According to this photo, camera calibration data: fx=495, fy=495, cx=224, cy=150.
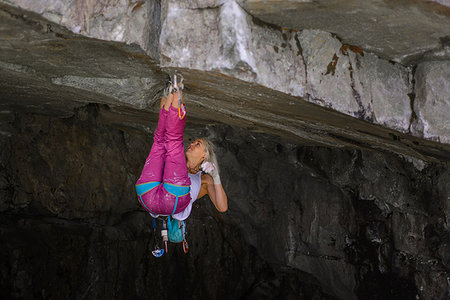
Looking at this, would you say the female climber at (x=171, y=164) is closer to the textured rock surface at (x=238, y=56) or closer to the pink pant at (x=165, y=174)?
the pink pant at (x=165, y=174)

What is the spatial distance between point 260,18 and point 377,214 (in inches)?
118

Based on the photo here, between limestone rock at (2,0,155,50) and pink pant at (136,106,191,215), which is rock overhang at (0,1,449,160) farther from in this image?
pink pant at (136,106,191,215)

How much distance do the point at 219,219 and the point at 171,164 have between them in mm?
3503

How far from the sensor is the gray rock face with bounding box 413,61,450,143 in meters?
3.19

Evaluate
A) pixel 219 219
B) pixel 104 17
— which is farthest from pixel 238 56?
pixel 219 219

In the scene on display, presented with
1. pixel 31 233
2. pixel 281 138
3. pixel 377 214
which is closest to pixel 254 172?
pixel 281 138

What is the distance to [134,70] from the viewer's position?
10.9ft

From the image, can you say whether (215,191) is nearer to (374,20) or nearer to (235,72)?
(235,72)

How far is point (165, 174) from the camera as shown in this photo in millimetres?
3346

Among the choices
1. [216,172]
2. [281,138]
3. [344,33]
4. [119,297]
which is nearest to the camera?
[344,33]

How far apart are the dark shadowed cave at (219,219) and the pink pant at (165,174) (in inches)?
64.9

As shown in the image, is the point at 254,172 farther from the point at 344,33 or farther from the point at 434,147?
the point at 344,33

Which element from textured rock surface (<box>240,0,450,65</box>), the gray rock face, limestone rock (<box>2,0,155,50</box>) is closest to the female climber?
limestone rock (<box>2,0,155,50</box>)

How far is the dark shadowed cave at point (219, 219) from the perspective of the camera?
4750 millimetres
